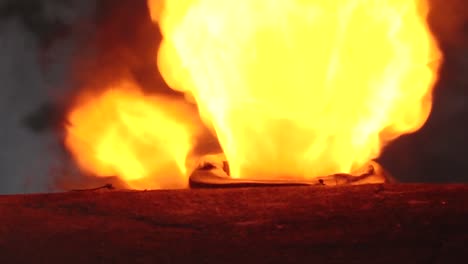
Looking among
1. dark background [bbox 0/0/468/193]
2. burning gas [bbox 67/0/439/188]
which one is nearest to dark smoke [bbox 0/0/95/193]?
dark background [bbox 0/0/468/193]

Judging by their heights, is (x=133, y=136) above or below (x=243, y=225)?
above

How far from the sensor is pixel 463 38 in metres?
4.12

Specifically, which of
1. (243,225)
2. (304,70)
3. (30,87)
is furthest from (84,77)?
(243,225)

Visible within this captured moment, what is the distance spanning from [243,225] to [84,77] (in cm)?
183

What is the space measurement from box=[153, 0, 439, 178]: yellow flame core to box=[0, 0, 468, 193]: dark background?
65cm

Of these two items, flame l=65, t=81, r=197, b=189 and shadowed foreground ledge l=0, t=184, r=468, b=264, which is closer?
shadowed foreground ledge l=0, t=184, r=468, b=264

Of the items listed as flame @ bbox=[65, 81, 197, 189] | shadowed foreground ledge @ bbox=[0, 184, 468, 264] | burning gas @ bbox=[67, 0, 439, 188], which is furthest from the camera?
flame @ bbox=[65, 81, 197, 189]

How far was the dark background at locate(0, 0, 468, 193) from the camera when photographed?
13.1 feet

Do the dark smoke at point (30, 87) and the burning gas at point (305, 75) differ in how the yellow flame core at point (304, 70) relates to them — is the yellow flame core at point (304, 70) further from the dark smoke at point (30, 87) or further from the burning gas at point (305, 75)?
the dark smoke at point (30, 87)

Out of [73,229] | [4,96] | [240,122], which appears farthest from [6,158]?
[73,229]

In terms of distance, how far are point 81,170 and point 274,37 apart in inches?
48.5

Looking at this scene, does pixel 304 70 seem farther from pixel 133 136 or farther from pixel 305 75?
pixel 133 136

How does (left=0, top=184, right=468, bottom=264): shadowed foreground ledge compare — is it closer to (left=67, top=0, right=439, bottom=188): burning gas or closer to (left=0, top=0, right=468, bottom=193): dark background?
(left=67, top=0, right=439, bottom=188): burning gas

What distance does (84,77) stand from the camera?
13.3 ft
